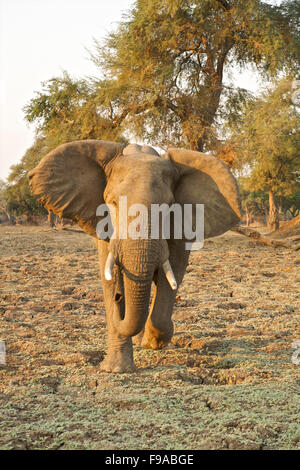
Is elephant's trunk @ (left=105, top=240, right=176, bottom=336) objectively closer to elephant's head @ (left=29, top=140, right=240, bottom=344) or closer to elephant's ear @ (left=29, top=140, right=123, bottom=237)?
elephant's head @ (left=29, top=140, right=240, bottom=344)

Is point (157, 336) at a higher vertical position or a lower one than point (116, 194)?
lower

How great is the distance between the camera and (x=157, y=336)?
4.60m

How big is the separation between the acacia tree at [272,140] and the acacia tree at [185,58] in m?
0.99

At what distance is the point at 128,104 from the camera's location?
52.1 feet

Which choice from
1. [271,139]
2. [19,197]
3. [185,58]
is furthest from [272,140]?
[19,197]

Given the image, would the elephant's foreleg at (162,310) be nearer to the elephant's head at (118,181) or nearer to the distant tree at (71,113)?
the elephant's head at (118,181)

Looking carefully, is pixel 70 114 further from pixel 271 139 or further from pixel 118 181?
pixel 118 181

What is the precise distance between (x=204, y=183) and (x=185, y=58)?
13.1 metres

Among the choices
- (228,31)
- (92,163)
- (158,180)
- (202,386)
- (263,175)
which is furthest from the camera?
(263,175)

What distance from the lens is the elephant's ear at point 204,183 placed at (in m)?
4.58

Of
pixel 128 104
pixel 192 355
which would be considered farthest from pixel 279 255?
pixel 192 355

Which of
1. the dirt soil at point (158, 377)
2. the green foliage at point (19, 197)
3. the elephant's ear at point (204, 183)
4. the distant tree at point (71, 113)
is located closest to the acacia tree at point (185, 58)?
the distant tree at point (71, 113)

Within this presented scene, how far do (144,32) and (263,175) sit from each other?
1502 cm
